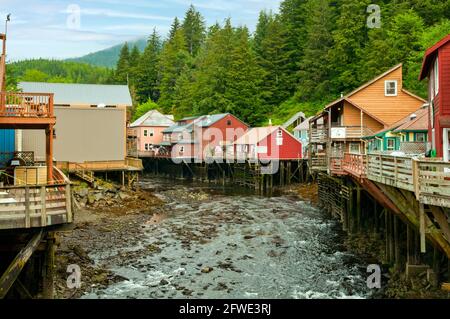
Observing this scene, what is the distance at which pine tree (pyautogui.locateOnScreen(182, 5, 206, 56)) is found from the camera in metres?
115

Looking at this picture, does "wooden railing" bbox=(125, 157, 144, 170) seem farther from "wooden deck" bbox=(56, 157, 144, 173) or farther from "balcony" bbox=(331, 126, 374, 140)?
"balcony" bbox=(331, 126, 374, 140)

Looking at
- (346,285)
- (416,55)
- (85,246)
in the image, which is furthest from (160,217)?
(416,55)

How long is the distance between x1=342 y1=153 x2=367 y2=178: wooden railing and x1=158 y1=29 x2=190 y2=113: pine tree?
248 ft

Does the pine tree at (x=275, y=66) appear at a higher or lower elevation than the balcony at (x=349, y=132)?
higher

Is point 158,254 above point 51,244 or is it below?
below

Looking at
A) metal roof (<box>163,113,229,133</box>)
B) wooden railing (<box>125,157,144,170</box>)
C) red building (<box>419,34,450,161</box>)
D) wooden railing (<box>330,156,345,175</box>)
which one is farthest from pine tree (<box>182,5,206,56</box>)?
red building (<box>419,34,450,161</box>)

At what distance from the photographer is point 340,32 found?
2314 inches

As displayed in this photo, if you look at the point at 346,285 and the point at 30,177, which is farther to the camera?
the point at 30,177

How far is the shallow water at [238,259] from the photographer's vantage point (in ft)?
51.9

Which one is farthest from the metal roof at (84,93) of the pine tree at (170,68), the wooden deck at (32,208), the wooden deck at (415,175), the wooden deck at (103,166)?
the pine tree at (170,68)

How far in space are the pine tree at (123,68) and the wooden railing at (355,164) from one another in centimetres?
8840

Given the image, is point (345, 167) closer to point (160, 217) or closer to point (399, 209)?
point (399, 209)

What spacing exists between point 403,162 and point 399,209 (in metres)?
1.65

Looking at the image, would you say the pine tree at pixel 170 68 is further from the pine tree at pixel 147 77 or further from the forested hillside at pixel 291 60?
the pine tree at pixel 147 77
